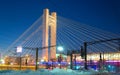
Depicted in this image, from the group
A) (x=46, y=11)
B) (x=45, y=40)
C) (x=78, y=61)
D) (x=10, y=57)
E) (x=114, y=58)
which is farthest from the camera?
(x=78, y=61)

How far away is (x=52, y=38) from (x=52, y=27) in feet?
9.10

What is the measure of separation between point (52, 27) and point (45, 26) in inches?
104

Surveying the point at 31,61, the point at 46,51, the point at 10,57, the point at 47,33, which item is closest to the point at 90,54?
the point at 31,61

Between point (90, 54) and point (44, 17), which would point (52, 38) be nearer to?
point (44, 17)

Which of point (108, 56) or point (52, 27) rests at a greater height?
point (52, 27)

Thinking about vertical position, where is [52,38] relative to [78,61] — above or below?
above

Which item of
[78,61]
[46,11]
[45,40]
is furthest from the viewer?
[78,61]

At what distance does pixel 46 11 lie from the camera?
216ft

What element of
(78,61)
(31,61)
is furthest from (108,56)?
(31,61)

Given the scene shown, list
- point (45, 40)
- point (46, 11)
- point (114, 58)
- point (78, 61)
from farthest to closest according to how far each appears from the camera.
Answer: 1. point (78, 61)
2. point (114, 58)
3. point (46, 11)
4. point (45, 40)

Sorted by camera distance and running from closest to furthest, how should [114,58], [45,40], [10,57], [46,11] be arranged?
[45,40], [46,11], [114,58], [10,57]

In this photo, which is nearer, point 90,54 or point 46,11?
point 46,11

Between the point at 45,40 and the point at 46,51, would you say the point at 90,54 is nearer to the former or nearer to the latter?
the point at 46,51


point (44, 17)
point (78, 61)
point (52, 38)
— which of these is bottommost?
point (78, 61)
